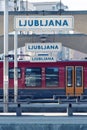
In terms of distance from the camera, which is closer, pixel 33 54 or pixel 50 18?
pixel 50 18

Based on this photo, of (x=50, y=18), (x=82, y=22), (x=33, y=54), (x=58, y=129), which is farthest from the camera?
(x=82, y=22)

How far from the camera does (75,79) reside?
35906 millimetres

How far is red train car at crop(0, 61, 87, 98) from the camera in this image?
3600 centimetres

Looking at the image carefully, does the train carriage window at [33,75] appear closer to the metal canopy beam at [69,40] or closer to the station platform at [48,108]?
the metal canopy beam at [69,40]

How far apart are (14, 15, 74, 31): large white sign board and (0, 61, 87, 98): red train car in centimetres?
931

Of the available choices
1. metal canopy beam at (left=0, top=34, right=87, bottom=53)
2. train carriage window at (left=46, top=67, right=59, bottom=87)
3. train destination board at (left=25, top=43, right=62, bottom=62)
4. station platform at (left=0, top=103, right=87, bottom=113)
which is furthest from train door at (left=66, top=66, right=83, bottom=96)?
station platform at (left=0, top=103, right=87, bottom=113)

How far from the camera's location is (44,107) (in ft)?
88.5

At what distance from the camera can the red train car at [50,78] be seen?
118 ft

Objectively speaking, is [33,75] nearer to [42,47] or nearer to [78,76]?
[78,76]

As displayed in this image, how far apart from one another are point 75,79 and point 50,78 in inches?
60.5

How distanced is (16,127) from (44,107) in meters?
6.63

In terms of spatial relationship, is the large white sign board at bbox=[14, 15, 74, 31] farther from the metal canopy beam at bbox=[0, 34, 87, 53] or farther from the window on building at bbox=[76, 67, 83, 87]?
the metal canopy beam at bbox=[0, 34, 87, 53]

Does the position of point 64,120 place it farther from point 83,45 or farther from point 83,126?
point 83,45

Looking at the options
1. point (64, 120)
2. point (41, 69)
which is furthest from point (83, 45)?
point (64, 120)
